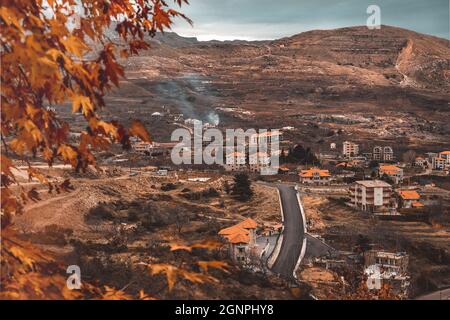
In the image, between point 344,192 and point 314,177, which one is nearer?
point 344,192

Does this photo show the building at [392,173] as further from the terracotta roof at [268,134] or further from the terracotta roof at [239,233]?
the terracotta roof at [239,233]

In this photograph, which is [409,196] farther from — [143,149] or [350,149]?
[143,149]

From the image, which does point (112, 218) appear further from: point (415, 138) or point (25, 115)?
point (415, 138)

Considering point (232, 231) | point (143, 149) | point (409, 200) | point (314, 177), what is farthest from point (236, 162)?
point (232, 231)

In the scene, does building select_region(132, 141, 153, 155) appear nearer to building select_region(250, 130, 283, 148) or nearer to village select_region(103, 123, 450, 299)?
village select_region(103, 123, 450, 299)

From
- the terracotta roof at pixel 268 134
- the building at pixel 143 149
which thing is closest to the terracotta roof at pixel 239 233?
the building at pixel 143 149
